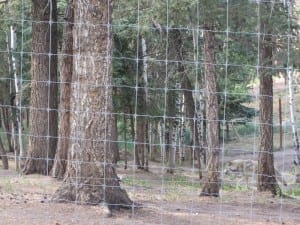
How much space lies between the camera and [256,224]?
7.55 m

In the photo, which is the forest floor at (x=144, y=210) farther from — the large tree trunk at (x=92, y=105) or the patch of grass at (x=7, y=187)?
the large tree trunk at (x=92, y=105)

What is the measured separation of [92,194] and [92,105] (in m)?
1.13

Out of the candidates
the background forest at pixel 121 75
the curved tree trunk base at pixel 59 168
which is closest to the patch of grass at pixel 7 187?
the background forest at pixel 121 75

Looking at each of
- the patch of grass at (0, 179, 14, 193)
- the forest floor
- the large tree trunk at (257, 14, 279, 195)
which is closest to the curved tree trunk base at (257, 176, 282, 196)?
the large tree trunk at (257, 14, 279, 195)

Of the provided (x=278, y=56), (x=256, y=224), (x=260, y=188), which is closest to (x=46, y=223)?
(x=256, y=224)

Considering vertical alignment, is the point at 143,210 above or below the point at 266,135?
below

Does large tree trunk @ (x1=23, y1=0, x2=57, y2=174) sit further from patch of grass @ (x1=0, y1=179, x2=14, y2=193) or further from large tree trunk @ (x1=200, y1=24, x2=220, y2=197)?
large tree trunk @ (x1=200, y1=24, x2=220, y2=197)

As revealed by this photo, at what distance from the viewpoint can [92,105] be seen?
22.9ft

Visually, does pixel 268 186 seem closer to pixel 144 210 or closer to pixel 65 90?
pixel 65 90

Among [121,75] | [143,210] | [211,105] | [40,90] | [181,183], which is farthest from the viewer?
[121,75]

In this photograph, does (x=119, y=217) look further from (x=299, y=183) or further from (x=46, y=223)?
(x=299, y=183)

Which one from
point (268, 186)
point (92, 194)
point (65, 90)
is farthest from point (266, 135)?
point (92, 194)

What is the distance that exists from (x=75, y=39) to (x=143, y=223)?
8.04 feet


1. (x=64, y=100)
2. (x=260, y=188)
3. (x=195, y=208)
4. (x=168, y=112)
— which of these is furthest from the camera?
(x=168, y=112)
